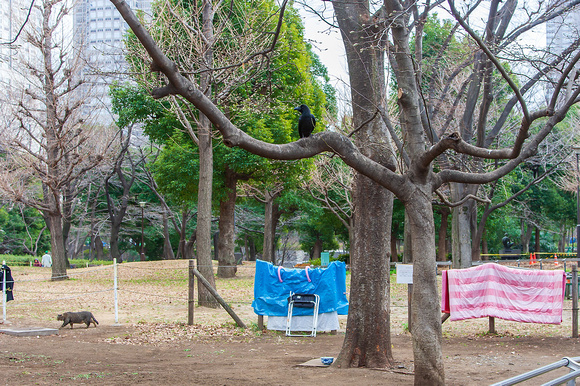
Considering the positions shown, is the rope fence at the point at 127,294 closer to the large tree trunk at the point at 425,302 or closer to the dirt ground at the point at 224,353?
the dirt ground at the point at 224,353

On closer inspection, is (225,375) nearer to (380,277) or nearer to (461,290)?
(380,277)

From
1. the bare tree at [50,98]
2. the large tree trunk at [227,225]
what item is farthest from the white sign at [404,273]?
the bare tree at [50,98]

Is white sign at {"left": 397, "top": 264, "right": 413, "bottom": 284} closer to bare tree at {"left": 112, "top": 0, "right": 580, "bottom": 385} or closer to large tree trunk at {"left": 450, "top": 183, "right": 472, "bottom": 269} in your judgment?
bare tree at {"left": 112, "top": 0, "right": 580, "bottom": 385}

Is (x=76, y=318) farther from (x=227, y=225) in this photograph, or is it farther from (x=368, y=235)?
(x=227, y=225)

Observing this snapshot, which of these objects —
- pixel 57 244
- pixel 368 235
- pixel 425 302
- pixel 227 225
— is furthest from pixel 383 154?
pixel 57 244

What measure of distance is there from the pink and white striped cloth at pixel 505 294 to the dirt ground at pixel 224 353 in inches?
18.3

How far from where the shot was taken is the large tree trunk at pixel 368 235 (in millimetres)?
7277

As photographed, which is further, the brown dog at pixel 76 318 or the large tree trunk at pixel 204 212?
the large tree trunk at pixel 204 212

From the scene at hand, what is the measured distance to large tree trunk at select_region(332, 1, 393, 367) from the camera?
7277 millimetres

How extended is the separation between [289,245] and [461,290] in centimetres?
5906

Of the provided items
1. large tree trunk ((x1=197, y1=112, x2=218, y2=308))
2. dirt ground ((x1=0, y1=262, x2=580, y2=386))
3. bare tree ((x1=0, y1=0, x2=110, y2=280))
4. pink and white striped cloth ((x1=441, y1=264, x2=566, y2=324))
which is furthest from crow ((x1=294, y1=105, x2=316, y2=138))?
bare tree ((x1=0, y1=0, x2=110, y2=280))

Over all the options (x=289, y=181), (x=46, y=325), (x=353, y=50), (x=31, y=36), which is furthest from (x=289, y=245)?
(x=353, y=50)

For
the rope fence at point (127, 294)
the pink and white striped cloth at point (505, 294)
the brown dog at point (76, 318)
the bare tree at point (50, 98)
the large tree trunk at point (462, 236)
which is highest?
the bare tree at point (50, 98)

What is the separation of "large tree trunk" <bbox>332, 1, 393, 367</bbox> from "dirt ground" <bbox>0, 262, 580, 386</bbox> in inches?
14.7
